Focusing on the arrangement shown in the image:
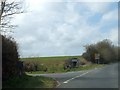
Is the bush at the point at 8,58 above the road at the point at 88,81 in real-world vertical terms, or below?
above

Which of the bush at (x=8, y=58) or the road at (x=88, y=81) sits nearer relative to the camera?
the bush at (x=8, y=58)

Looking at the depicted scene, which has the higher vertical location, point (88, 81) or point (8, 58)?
point (8, 58)

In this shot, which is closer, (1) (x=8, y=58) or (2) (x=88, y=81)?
(1) (x=8, y=58)

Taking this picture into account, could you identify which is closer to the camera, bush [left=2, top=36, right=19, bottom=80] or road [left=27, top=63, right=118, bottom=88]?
bush [left=2, top=36, right=19, bottom=80]

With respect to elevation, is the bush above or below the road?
above

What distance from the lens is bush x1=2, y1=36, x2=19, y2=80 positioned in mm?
20609

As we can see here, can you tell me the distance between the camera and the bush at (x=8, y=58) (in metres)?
20.6

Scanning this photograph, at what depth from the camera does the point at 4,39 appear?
21.3 meters

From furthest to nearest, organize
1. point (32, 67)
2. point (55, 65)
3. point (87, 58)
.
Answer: point (87, 58), point (55, 65), point (32, 67)

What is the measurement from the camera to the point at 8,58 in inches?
839

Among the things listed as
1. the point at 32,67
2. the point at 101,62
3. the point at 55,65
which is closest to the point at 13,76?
the point at 32,67

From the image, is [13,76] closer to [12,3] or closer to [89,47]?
[12,3]

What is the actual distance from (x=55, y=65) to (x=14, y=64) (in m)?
54.7

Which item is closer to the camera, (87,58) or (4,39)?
(4,39)
